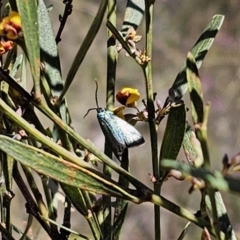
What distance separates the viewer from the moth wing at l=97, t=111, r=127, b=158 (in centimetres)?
43

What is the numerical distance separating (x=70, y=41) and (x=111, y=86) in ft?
6.66

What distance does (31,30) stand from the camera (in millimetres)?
378

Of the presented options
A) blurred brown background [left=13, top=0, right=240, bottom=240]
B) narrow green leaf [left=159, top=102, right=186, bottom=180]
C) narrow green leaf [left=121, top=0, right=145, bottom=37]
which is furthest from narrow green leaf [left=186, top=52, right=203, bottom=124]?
blurred brown background [left=13, top=0, right=240, bottom=240]

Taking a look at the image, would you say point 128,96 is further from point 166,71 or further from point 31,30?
point 166,71

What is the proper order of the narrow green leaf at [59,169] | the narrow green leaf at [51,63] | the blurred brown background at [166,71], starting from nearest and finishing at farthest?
the narrow green leaf at [59,169] < the narrow green leaf at [51,63] < the blurred brown background at [166,71]

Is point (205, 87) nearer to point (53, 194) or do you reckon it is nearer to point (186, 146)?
point (53, 194)

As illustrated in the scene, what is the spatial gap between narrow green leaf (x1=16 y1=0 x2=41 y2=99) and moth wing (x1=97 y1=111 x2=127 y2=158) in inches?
3.2

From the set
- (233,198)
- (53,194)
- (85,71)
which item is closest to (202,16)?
(85,71)

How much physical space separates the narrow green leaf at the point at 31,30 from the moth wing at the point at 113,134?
8 cm

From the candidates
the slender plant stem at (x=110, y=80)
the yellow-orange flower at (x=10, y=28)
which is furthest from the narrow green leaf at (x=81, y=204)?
the yellow-orange flower at (x=10, y=28)

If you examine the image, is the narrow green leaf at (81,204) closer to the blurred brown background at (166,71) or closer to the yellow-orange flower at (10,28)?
the yellow-orange flower at (10,28)

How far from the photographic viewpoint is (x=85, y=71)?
2418 millimetres

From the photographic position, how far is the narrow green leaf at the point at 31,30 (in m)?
0.37

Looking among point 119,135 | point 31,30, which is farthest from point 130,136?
point 31,30
